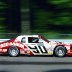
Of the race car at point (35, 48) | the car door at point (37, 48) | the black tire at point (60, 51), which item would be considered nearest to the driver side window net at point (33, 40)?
the race car at point (35, 48)

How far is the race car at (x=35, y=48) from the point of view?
55.5 ft

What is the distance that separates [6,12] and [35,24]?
2060 mm

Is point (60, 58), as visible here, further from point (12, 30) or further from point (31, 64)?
point (12, 30)

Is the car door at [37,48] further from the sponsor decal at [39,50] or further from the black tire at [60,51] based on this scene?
the black tire at [60,51]

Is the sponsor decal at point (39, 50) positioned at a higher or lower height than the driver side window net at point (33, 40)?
lower

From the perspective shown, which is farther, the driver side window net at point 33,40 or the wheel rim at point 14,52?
the driver side window net at point 33,40

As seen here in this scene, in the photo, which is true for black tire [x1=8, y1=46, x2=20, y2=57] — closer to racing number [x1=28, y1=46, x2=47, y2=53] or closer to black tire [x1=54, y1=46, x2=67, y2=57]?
racing number [x1=28, y1=46, x2=47, y2=53]

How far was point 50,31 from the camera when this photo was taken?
25.3m

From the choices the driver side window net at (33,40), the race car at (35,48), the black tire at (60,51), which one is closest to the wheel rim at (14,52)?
the race car at (35,48)

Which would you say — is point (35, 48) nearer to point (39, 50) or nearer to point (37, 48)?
point (37, 48)

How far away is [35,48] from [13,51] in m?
0.96

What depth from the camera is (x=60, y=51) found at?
16922mm

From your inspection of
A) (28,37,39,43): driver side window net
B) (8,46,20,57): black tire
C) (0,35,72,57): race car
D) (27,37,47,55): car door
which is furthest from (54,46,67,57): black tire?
(8,46,20,57): black tire

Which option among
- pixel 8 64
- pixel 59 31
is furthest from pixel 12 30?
pixel 8 64
